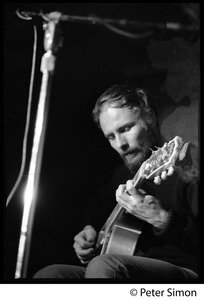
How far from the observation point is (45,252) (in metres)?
1.79

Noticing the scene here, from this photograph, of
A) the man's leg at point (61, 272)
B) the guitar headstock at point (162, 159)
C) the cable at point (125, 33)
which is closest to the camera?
the guitar headstock at point (162, 159)

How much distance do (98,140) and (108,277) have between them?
0.55 metres

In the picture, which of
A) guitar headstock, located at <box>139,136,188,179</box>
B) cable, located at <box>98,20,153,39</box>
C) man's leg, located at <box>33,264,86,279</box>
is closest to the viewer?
guitar headstock, located at <box>139,136,188,179</box>

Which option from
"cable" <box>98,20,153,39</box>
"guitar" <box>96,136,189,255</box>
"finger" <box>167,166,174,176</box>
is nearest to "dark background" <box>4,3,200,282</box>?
"cable" <box>98,20,153,39</box>

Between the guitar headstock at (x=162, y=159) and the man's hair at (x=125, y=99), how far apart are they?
0.19 m

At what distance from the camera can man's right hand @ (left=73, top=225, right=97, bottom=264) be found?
1.76 metres

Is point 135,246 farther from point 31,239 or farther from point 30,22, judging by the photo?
point 30,22

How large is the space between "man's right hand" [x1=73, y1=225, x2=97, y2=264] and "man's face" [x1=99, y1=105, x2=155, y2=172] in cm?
31

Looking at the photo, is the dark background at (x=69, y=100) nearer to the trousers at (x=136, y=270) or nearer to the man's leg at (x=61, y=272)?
the man's leg at (x=61, y=272)

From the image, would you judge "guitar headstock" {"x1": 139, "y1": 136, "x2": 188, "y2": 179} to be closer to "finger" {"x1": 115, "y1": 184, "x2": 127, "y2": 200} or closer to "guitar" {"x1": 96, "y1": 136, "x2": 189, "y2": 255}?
"guitar" {"x1": 96, "y1": 136, "x2": 189, "y2": 255}

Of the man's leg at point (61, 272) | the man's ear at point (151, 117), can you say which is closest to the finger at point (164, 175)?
the man's ear at point (151, 117)

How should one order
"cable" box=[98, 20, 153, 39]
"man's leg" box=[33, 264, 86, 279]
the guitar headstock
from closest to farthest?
1. the guitar headstock
2. "man's leg" box=[33, 264, 86, 279]
3. "cable" box=[98, 20, 153, 39]

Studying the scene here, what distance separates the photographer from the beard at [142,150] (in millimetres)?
1770
